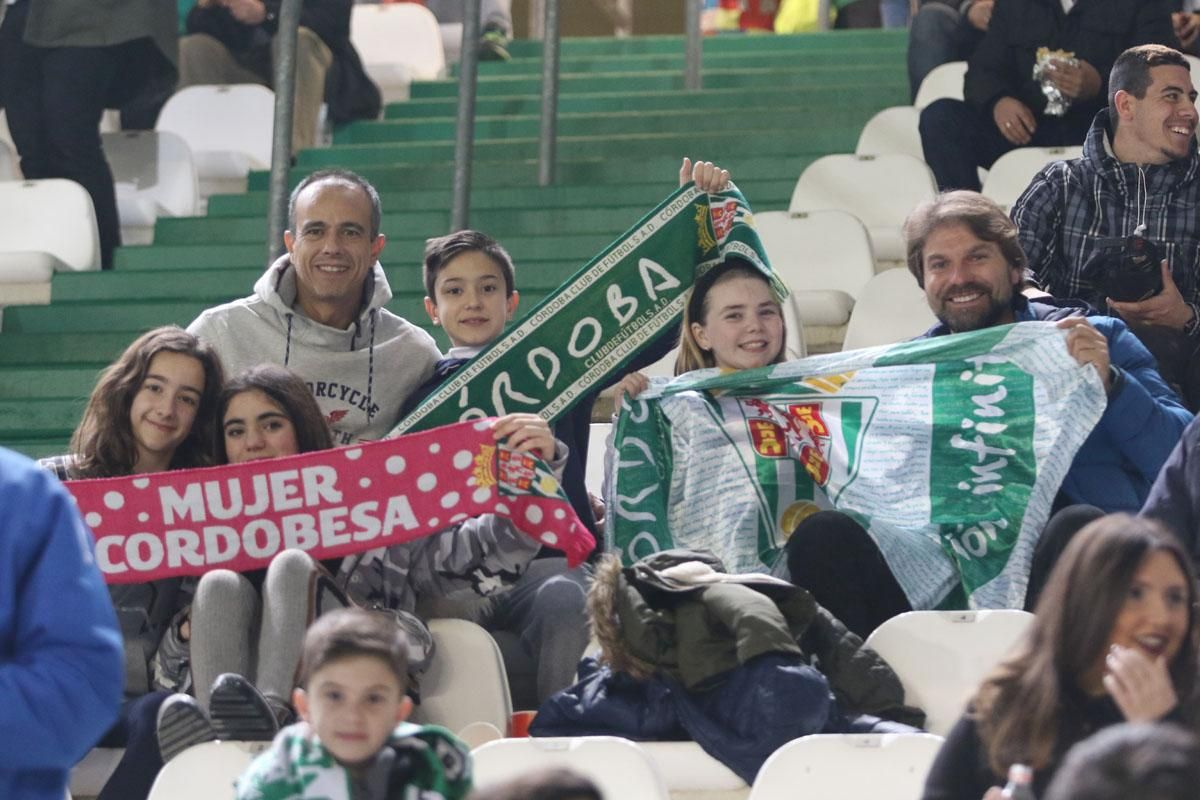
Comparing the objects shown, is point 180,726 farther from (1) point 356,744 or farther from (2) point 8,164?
(2) point 8,164

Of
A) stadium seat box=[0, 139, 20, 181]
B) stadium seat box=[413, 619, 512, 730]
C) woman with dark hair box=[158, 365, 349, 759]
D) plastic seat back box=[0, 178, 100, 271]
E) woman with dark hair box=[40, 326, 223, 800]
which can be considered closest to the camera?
woman with dark hair box=[158, 365, 349, 759]

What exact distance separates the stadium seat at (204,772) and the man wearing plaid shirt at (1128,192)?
7.67 ft

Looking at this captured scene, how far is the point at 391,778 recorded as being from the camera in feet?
9.96

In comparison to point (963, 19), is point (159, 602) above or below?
Result: below

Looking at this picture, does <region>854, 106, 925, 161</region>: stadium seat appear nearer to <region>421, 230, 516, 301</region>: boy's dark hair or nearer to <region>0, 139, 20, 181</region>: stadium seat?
<region>421, 230, 516, 301</region>: boy's dark hair

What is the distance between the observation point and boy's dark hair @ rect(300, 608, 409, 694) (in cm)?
308

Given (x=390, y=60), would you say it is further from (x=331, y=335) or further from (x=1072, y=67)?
(x=331, y=335)

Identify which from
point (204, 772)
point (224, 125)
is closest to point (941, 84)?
point (224, 125)

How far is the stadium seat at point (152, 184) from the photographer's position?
24.2 feet

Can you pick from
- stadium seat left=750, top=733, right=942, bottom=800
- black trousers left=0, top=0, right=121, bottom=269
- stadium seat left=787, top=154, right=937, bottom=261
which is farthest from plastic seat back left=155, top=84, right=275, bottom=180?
stadium seat left=750, top=733, right=942, bottom=800

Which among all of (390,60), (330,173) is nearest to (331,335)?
(330,173)

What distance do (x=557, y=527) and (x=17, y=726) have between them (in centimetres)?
167

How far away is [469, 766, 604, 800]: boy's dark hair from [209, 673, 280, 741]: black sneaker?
1.38 meters

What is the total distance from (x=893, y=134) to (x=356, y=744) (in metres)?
4.59
